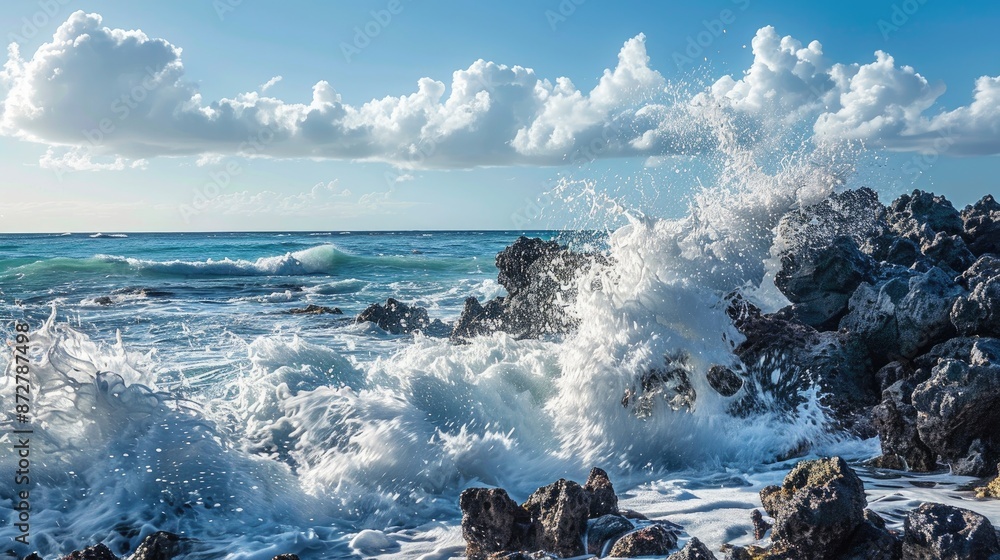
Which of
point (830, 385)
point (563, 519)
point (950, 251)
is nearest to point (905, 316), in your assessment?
point (830, 385)

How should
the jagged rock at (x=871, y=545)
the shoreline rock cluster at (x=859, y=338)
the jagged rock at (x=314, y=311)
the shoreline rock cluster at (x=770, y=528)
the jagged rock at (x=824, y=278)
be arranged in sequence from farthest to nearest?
the jagged rock at (x=314, y=311), the jagged rock at (x=824, y=278), the shoreline rock cluster at (x=859, y=338), the jagged rock at (x=871, y=545), the shoreline rock cluster at (x=770, y=528)

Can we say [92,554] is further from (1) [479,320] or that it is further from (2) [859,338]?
(1) [479,320]

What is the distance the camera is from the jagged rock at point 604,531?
3566mm

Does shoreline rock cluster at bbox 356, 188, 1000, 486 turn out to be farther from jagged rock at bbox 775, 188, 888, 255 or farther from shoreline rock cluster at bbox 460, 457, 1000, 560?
shoreline rock cluster at bbox 460, 457, 1000, 560

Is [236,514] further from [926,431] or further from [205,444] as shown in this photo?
[926,431]

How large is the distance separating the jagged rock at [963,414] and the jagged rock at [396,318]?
379 inches

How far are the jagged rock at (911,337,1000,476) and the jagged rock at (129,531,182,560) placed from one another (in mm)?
4842

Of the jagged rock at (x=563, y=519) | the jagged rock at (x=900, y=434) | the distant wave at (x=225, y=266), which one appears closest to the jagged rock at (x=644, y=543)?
the jagged rock at (x=563, y=519)

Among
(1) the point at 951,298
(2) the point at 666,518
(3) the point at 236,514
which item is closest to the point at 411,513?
(3) the point at 236,514

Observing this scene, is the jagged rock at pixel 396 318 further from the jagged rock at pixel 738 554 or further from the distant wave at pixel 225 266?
the distant wave at pixel 225 266

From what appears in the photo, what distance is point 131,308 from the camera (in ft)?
53.9

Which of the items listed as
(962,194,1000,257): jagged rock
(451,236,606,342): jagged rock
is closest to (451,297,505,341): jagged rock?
(451,236,606,342): jagged rock

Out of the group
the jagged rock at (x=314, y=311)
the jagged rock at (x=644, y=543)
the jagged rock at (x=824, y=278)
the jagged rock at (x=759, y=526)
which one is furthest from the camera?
the jagged rock at (x=314, y=311)

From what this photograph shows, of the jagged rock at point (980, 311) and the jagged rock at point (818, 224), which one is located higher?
the jagged rock at point (818, 224)
